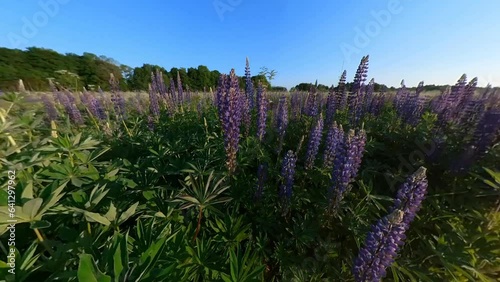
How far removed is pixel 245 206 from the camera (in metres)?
2.65

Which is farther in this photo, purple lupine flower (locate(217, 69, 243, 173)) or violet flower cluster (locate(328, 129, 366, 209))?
purple lupine flower (locate(217, 69, 243, 173))

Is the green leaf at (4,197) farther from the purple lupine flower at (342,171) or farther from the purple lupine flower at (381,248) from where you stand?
the purple lupine flower at (342,171)

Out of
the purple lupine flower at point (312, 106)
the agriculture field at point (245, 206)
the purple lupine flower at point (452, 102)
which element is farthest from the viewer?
the purple lupine flower at point (312, 106)

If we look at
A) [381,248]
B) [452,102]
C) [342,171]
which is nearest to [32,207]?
[381,248]

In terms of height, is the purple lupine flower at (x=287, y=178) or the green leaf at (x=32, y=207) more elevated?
the green leaf at (x=32, y=207)

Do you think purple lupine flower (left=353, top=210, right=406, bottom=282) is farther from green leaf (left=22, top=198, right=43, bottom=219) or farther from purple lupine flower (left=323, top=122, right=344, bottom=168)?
green leaf (left=22, top=198, right=43, bottom=219)

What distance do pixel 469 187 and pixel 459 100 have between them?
8.57ft

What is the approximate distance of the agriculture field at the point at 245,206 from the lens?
132 centimetres

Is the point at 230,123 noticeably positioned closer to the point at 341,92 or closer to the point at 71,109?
the point at 341,92

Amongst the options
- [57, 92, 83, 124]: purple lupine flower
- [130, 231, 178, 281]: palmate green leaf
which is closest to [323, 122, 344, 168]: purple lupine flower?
[130, 231, 178, 281]: palmate green leaf

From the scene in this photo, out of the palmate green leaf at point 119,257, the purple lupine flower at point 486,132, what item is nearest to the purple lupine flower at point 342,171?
the palmate green leaf at point 119,257

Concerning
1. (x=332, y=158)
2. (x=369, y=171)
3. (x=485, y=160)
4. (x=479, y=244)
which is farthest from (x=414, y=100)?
(x=479, y=244)

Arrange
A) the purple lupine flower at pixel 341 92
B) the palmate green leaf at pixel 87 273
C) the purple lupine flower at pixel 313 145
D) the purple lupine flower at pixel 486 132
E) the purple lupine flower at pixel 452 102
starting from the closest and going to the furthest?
the palmate green leaf at pixel 87 273, the purple lupine flower at pixel 486 132, the purple lupine flower at pixel 313 145, the purple lupine flower at pixel 452 102, the purple lupine flower at pixel 341 92

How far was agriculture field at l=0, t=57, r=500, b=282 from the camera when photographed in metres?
1.32
